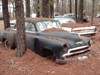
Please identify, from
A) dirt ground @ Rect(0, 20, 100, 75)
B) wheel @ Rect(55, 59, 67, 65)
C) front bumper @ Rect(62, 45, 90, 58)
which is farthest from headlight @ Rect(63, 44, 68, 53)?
dirt ground @ Rect(0, 20, 100, 75)

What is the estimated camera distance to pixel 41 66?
7.23 meters

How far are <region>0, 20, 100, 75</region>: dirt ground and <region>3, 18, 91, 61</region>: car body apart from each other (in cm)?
31

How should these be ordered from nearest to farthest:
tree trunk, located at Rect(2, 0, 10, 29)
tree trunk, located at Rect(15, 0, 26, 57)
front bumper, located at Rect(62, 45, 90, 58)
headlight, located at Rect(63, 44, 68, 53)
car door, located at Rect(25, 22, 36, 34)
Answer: headlight, located at Rect(63, 44, 68, 53), front bumper, located at Rect(62, 45, 90, 58), tree trunk, located at Rect(15, 0, 26, 57), car door, located at Rect(25, 22, 36, 34), tree trunk, located at Rect(2, 0, 10, 29)

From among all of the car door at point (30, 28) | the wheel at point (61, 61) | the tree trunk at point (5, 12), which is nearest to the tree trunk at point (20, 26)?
the car door at point (30, 28)

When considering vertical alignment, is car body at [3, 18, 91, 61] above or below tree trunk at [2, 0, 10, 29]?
below

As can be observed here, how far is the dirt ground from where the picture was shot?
6789 millimetres

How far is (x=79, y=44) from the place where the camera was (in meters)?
7.77

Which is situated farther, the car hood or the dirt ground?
the car hood

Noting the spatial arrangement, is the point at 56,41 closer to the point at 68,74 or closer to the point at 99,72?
the point at 68,74

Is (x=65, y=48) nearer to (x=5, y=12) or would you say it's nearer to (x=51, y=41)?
(x=51, y=41)

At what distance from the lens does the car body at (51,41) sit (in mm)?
7156

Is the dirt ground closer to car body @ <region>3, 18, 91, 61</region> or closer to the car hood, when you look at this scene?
car body @ <region>3, 18, 91, 61</region>

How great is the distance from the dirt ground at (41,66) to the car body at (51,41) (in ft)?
1.03

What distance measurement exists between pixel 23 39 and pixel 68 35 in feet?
5.70
